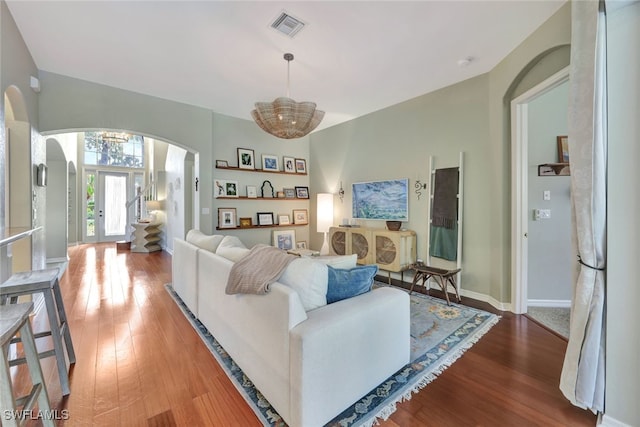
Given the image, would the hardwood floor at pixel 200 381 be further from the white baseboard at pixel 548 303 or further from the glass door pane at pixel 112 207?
the glass door pane at pixel 112 207

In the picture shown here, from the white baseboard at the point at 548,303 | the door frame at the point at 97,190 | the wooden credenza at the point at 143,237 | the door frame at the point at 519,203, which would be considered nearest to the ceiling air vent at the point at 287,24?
the door frame at the point at 519,203

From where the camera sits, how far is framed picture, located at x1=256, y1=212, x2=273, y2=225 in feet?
16.9

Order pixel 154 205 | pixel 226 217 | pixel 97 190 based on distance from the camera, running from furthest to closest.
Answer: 1. pixel 97 190
2. pixel 154 205
3. pixel 226 217

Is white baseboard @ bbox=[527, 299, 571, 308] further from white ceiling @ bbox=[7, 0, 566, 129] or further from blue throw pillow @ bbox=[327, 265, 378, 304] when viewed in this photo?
white ceiling @ bbox=[7, 0, 566, 129]

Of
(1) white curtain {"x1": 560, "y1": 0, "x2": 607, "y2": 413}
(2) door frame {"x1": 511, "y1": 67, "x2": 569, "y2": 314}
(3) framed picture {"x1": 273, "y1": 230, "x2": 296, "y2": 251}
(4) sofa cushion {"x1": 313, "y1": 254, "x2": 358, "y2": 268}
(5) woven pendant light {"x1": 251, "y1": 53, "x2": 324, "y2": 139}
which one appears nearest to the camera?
(1) white curtain {"x1": 560, "y1": 0, "x2": 607, "y2": 413}

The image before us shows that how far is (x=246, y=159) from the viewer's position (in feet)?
16.2

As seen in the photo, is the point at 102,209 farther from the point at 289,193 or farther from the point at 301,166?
the point at 301,166

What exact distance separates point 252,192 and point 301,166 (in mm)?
1267

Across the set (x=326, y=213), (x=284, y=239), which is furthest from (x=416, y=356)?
(x=284, y=239)

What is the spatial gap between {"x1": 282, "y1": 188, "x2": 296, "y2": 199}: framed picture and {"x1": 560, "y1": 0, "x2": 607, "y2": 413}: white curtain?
4.51 meters

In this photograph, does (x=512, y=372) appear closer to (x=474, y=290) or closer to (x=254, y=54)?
(x=474, y=290)

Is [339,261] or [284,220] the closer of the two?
[339,261]

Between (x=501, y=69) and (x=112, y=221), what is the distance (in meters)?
10.00

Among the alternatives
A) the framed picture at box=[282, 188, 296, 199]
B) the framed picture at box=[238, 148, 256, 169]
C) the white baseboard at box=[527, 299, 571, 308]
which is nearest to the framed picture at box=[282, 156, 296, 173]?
the framed picture at box=[282, 188, 296, 199]
